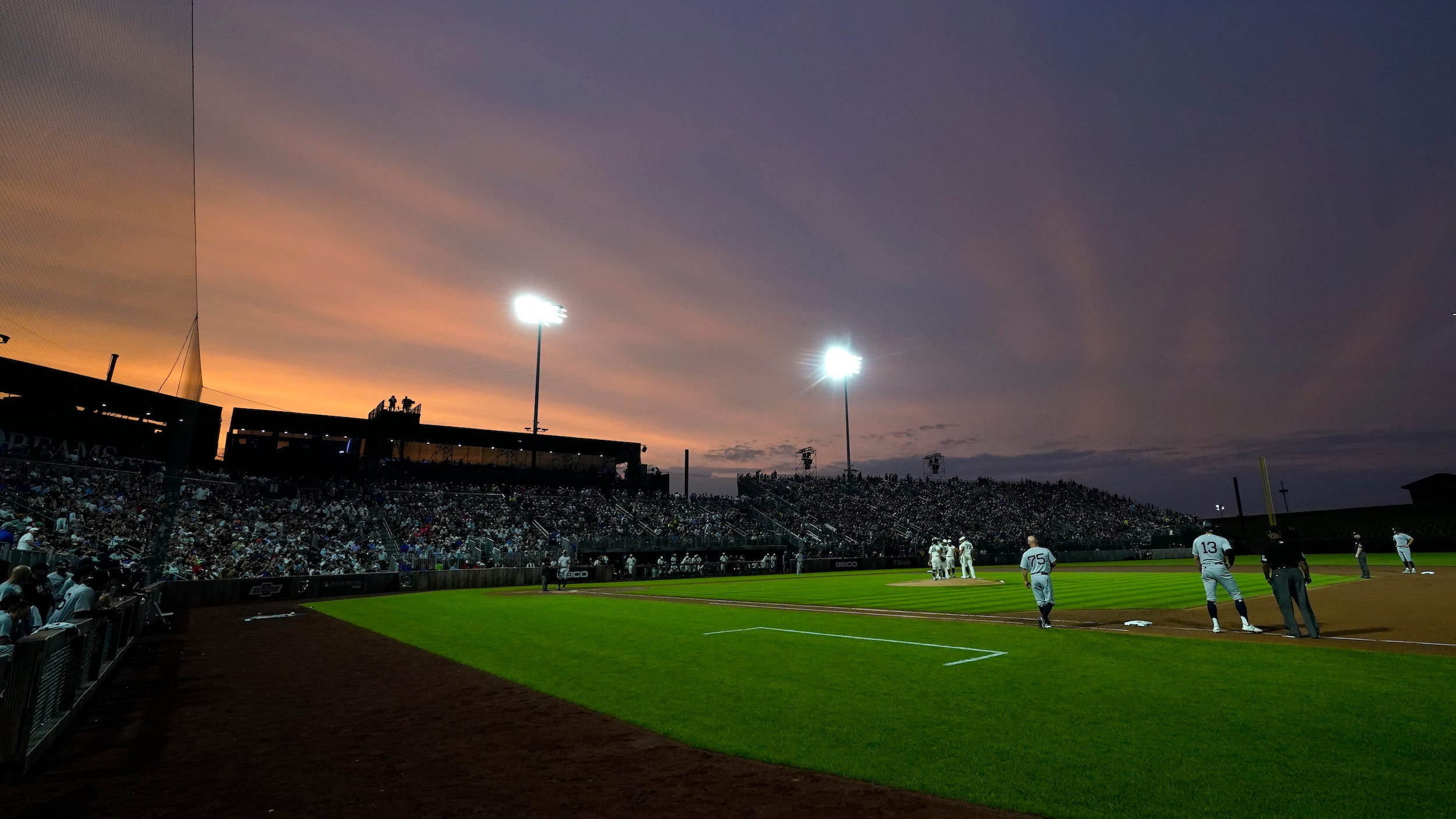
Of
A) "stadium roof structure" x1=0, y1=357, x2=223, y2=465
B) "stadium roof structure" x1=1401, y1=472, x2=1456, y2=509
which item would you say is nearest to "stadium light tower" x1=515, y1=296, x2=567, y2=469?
"stadium roof structure" x1=0, y1=357, x2=223, y2=465

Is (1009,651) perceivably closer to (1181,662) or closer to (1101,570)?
(1181,662)

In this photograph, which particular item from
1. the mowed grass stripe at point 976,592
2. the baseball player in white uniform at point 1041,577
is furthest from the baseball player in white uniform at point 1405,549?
the baseball player in white uniform at point 1041,577

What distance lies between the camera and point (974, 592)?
24188mm

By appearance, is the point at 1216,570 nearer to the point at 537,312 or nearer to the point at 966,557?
the point at 966,557

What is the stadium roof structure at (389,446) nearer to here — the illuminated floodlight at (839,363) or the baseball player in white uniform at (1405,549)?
the illuminated floodlight at (839,363)

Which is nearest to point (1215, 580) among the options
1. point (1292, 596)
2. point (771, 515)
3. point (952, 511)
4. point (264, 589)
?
point (1292, 596)

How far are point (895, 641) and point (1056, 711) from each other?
5.43m

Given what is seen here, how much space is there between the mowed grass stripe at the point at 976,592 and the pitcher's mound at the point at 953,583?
0.75m

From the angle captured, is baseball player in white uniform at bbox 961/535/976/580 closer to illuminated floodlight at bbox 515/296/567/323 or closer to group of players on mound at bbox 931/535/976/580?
group of players on mound at bbox 931/535/976/580

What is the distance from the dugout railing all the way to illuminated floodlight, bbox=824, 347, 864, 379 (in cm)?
6424

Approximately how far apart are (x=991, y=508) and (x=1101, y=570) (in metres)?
29.5

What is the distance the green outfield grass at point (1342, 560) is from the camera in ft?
124

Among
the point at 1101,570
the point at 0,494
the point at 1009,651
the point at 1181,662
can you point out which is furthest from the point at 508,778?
the point at 1101,570

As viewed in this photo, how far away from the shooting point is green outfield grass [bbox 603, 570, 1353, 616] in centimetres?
1881
